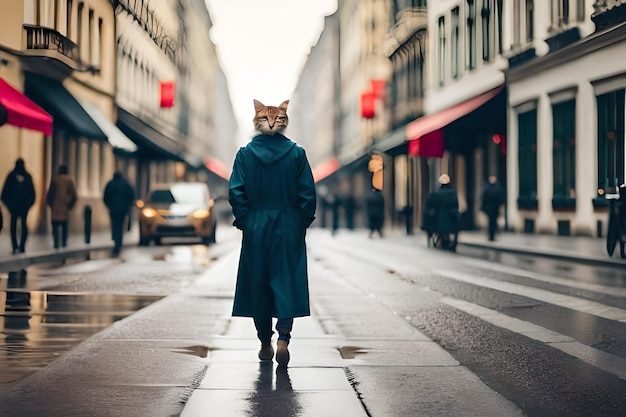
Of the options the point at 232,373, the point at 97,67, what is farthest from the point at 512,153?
the point at 232,373

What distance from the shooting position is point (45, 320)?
8.54 m

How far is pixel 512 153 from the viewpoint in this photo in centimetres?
2941

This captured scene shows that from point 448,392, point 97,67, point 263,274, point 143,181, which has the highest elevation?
point 97,67

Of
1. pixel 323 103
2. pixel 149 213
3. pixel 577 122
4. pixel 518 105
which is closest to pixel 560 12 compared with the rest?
pixel 577 122

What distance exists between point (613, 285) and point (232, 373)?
7498 mm

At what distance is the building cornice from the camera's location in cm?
2153

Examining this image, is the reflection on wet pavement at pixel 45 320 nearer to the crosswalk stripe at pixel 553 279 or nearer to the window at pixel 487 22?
the crosswalk stripe at pixel 553 279

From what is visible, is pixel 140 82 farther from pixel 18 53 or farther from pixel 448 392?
pixel 448 392

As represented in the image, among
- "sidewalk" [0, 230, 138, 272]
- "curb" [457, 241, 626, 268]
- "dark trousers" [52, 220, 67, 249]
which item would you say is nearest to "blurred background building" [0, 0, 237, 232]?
"dark trousers" [52, 220, 67, 249]

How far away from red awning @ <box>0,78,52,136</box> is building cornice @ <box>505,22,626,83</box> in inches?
475

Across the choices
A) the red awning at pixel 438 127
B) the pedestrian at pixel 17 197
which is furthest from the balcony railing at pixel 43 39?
the red awning at pixel 438 127

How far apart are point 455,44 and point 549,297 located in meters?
22.2

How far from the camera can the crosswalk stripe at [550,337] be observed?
6453 mm

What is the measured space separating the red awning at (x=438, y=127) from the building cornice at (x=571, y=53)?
76 centimetres
